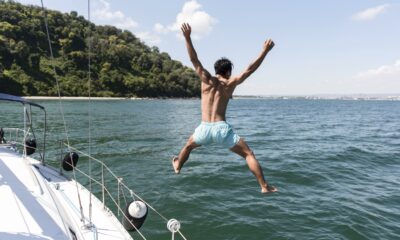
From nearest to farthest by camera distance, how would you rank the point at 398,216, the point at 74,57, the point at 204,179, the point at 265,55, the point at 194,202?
the point at 265,55, the point at 398,216, the point at 194,202, the point at 204,179, the point at 74,57

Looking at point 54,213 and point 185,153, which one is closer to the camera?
point 185,153

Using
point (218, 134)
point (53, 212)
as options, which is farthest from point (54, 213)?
point (218, 134)

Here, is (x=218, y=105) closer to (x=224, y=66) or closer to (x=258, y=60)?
(x=224, y=66)

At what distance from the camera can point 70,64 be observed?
415ft

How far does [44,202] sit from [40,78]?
112m

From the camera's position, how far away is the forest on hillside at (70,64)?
349ft

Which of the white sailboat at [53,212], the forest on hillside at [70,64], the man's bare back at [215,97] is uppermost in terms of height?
the forest on hillside at [70,64]

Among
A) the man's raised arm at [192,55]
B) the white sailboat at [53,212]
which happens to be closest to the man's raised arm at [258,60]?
the man's raised arm at [192,55]

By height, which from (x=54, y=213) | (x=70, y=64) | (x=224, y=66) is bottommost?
(x=54, y=213)

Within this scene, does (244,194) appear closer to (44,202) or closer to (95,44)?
(44,202)

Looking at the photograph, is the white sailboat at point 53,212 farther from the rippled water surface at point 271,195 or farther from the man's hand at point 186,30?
the rippled water surface at point 271,195

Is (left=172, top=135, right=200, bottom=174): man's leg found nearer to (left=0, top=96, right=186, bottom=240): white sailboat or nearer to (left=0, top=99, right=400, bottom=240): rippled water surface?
(left=0, top=96, right=186, bottom=240): white sailboat

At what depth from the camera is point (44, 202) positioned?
698cm

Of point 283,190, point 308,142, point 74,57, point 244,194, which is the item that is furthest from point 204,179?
point 74,57
